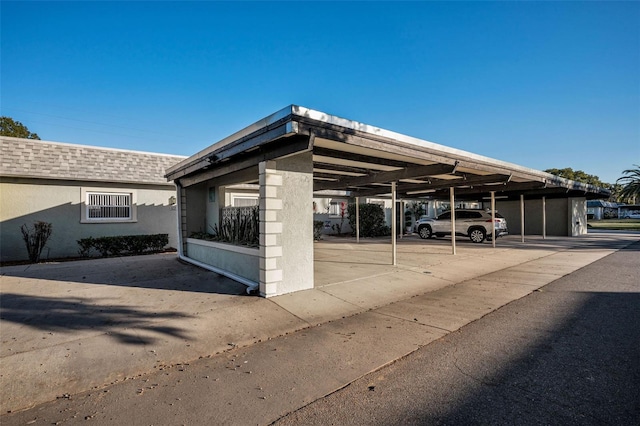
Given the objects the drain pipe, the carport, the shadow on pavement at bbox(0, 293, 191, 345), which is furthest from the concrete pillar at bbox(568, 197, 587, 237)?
the shadow on pavement at bbox(0, 293, 191, 345)

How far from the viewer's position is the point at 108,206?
12.2 m

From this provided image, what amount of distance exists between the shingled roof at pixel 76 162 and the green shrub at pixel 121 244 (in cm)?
232

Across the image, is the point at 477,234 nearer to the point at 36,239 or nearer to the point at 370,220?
the point at 370,220

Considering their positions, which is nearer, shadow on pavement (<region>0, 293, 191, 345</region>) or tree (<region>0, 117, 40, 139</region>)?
shadow on pavement (<region>0, 293, 191, 345</region>)

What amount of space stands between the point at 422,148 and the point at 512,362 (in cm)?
467

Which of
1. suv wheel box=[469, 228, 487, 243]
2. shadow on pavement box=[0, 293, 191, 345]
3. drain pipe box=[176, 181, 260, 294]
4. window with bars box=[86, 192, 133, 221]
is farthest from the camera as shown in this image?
suv wheel box=[469, 228, 487, 243]

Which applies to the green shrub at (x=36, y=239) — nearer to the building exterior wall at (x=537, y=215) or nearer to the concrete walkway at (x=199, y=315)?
the concrete walkway at (x=199, y=315)

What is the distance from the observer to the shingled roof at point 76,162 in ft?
34.2

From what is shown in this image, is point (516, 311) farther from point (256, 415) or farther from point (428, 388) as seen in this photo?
point (256, 415)

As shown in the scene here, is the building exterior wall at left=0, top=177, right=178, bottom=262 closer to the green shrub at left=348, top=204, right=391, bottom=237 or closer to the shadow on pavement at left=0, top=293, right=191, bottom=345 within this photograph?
the shadow on pavement at left=0, top=293, right=191, bottom=345

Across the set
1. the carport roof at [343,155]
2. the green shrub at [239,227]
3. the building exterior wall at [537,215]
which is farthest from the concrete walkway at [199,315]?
the building exterior wall at [537,215]

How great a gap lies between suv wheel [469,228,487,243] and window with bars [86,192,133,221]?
1594 centimetres

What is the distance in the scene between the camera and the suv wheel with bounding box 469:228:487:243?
1504 cm

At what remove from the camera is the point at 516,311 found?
483cm
